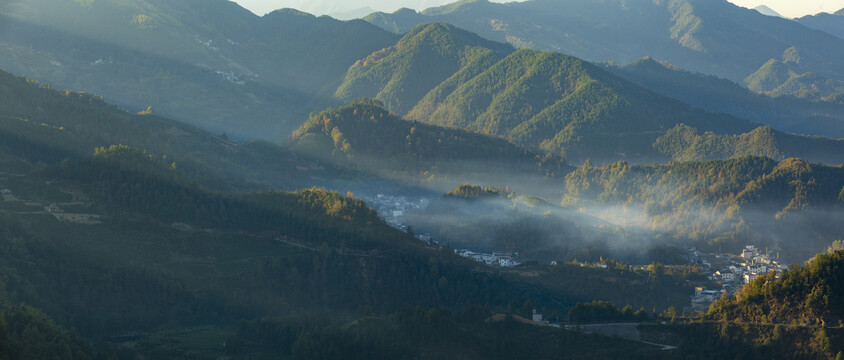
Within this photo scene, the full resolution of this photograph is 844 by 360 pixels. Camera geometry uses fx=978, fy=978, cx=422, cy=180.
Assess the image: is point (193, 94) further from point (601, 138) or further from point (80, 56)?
point (601, 138)

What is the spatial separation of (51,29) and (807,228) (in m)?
137

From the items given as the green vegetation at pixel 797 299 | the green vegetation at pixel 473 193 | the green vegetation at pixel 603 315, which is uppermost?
the green vegetation at pixel 473 193

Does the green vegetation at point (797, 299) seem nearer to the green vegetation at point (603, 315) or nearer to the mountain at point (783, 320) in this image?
the mountain at point (783, 320)

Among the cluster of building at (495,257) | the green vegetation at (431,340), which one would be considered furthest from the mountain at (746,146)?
the green vegetation at (431,340)

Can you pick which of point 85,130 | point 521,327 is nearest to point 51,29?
point 85,130

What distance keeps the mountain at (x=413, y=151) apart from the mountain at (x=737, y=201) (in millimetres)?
11512

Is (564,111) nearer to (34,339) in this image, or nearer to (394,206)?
(394,206)

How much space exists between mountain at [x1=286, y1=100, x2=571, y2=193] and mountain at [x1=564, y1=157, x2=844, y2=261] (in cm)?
1151

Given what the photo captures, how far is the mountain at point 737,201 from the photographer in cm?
11194

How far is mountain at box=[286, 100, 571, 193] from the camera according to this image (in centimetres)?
13950

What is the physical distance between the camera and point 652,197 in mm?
128500

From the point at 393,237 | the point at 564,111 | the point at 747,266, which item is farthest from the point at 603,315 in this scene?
the point at 564,111

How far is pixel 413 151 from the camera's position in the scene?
142375mm

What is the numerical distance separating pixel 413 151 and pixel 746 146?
56425 mm
